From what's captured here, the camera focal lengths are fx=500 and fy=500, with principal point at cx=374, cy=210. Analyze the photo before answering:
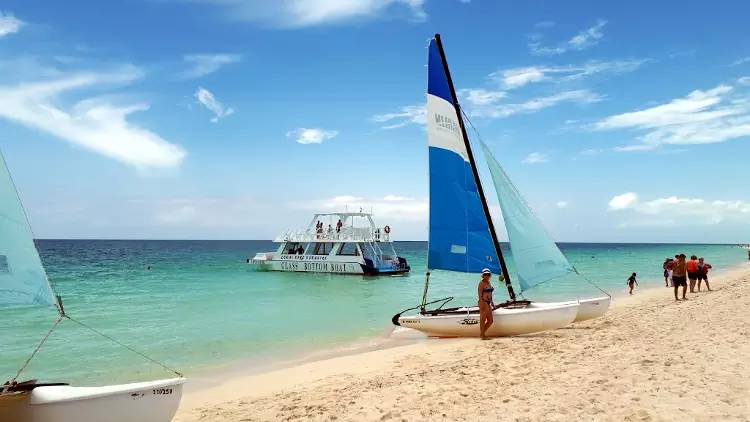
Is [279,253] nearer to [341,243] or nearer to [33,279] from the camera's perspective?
[341,243]

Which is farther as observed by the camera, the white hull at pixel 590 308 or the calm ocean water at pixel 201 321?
the white hull at pixel 590 308

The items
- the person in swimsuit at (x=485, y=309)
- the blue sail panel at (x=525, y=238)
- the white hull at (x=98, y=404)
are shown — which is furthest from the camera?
the blue sail panel at (x=525, y=238)

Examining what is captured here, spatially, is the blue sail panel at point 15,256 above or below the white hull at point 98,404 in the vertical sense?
above

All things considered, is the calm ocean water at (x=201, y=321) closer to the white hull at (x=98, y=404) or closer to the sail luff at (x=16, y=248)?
the white hull at (x=98, y=404)

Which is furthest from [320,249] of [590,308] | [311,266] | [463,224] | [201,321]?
[590,308]

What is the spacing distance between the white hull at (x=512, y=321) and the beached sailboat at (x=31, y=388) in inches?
330

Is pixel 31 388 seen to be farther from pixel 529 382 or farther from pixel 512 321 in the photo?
pixel 512 321

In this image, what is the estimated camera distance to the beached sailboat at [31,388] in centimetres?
637

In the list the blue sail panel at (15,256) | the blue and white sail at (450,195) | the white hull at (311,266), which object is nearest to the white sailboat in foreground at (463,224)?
the blue and white sail at (450,195)

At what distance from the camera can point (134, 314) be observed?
22.2m

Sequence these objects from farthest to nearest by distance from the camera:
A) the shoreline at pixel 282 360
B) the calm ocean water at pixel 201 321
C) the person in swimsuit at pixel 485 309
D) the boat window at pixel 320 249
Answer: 1. the boat window at pixel 320 249
2. the calm ocean water at pixel 201 321
3. the person in swimsuit at pixel 485 309
4. the shoreline at pixel 282 360

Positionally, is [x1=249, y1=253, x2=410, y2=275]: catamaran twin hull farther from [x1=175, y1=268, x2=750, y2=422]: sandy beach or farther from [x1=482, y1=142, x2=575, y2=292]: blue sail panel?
[x1=175, y1=268, x2=750, y2=422]: sandy beach

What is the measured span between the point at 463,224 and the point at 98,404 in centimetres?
976

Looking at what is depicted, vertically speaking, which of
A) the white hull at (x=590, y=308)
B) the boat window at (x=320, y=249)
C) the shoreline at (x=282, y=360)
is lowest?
the shoreline at (x=282, y=360)
